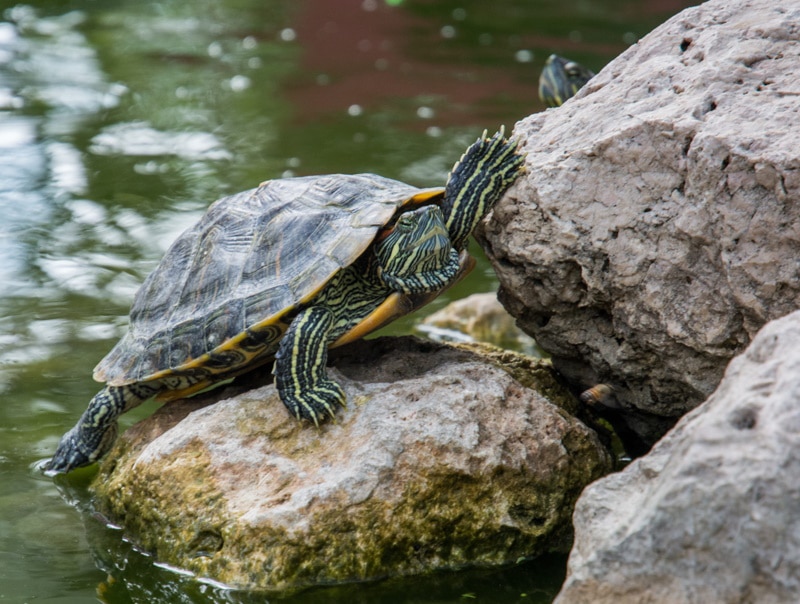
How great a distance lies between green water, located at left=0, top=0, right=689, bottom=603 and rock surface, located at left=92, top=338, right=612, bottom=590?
0.09 metres

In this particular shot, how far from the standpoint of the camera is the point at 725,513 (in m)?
2.09

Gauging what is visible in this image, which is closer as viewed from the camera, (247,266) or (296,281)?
(296,281)

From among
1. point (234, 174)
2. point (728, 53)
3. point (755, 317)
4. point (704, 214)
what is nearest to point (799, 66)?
point (728, 53)

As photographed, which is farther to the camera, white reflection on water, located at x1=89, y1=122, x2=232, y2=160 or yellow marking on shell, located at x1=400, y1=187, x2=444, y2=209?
white reflection on water, located at x1=89, y1=122, x2=232, y2=160

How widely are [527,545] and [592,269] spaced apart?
951 mm

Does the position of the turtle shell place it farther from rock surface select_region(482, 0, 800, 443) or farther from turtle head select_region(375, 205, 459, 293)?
rock surface select_region(482, 0, 800, 443)

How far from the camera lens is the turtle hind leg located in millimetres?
3924

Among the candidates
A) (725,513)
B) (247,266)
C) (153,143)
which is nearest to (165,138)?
(153,143)

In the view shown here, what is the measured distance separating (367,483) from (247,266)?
3.39 ft

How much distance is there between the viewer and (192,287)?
378 cm

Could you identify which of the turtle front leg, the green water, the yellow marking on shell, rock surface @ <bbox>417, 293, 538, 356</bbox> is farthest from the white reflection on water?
the turtle front leg

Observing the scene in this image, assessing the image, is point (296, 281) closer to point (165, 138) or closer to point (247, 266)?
point (247, 266)

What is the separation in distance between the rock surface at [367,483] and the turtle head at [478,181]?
56 centimetres

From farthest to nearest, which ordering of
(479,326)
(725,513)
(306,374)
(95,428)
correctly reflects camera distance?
(479,326) < (95,428) < (306,374) < (725,513)
